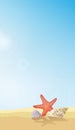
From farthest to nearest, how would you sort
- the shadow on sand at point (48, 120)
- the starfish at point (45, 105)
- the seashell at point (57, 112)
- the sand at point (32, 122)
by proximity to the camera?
the starfish at point (45, 105) < the seashell at point (57, 112) < the shadow on sand at point (48, 120) < the sand at point (32, 122)

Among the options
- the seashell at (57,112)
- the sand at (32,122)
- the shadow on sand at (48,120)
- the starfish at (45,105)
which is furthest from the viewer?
the starfish at (45,105)

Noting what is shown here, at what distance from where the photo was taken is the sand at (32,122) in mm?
11391

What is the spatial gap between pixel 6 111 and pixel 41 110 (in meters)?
1.83

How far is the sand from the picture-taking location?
11391mm

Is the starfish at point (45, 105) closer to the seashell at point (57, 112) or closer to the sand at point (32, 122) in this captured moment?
the seashell at point (57, 112)

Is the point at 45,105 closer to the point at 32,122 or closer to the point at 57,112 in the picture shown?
the point at 57,112

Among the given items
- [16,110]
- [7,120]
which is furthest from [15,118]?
[16,110]

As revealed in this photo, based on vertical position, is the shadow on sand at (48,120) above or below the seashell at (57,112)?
below

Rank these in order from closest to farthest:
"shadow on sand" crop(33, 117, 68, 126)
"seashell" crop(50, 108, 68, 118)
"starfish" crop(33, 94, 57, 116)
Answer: "shadow on sand" crop(33, 117, 68, 126) → "seashell" crop(50, 108, 68, 118) → "starfish" crop(33, 94, 57, 116)

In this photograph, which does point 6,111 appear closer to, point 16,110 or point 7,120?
point 16,110

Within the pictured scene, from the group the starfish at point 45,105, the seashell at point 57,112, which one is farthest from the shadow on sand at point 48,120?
the starfish at point 45,105

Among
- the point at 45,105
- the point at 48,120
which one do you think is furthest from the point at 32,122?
the point at 45,105

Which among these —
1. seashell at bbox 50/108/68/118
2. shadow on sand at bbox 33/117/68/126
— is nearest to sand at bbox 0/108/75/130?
shadow on sand at bbox 33/117/68/126

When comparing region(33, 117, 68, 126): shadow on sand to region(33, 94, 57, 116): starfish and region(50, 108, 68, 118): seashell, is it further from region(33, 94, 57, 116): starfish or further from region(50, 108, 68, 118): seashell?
region(33, 94, 57, 116): starfish
